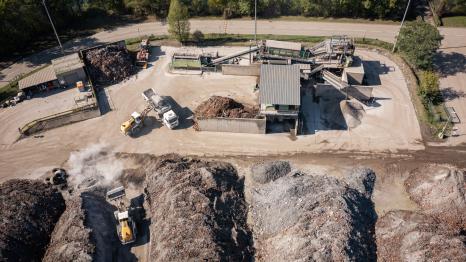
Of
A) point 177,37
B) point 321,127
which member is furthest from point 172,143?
point 177,37

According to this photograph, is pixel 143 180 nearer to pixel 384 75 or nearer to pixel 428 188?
pixel 428 188

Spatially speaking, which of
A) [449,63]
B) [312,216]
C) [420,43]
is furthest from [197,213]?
[449,63]

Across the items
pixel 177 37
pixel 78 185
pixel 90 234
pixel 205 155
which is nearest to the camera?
pixel 90 234

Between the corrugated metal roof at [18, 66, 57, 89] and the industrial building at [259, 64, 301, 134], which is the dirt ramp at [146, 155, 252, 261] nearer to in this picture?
the industrial building at [259, 64, 301, 134]

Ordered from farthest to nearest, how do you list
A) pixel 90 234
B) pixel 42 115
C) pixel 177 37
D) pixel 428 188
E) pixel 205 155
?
pixel 177 37
pixel 42 115
pixel 205 155
pixel 428 188
pixel 90 234

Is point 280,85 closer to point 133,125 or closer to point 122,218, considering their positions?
point 133,125

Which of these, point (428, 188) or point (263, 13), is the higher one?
point (263, 13)

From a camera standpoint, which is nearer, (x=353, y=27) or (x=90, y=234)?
(x=90, y=234)
